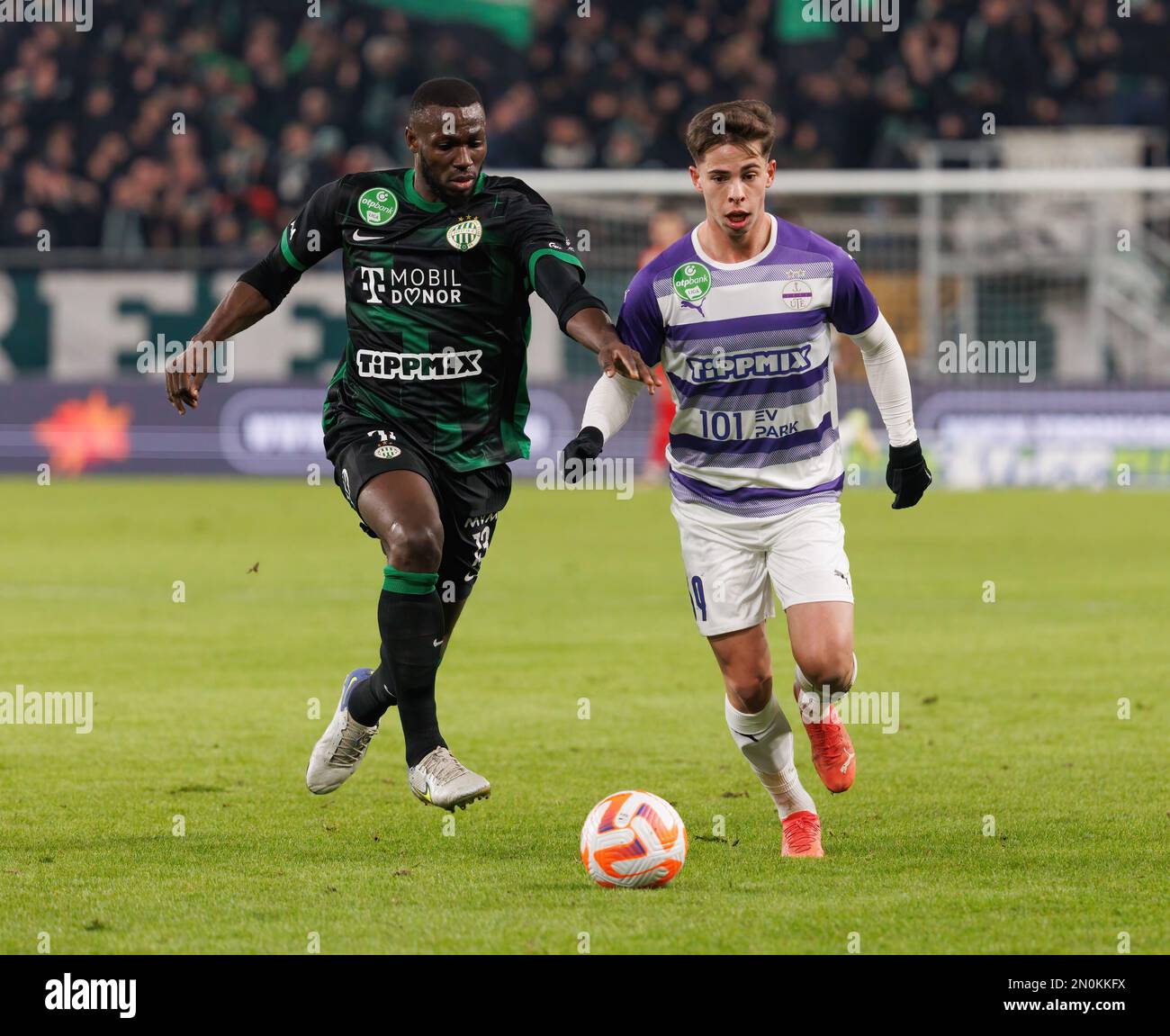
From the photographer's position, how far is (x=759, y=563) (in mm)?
5676

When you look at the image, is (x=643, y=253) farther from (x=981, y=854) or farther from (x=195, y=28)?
(x=981, y=854)

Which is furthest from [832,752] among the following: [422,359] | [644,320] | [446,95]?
[446,95]

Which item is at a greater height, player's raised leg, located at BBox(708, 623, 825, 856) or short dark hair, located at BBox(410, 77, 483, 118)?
short dark hair, located at BBox(410, 77, 483, 118)

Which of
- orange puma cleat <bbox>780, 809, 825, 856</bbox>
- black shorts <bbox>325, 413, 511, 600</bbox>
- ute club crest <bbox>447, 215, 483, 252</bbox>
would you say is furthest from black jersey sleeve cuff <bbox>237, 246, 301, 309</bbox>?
orange puma cleat <bbox>780, 809, 825, 856</bbox>

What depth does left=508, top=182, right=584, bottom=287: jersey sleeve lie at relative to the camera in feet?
19.0

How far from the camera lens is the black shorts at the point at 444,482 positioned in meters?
5.86

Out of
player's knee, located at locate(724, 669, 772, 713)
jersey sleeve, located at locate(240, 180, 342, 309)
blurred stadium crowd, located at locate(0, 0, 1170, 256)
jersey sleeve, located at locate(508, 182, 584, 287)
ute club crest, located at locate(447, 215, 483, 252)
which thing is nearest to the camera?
player's knee, located at locate(724, 669, 772, 713)

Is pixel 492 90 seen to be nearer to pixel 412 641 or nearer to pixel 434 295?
pixel 434 295

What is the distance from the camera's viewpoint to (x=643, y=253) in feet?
66.3

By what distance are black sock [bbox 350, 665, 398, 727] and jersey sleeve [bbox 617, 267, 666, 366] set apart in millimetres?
1291

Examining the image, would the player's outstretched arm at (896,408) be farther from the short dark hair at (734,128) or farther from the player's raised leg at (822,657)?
the short dark hair at (734,128)

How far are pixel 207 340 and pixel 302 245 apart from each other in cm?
44

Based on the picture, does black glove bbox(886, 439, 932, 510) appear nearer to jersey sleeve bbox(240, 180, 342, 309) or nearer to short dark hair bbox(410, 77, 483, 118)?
short dark hair bbox(410, 77, 483, 118)

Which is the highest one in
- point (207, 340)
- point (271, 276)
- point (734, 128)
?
point (734, 128)
